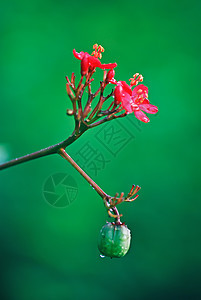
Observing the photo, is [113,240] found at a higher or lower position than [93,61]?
lower

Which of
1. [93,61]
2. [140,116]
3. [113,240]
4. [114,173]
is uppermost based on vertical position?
[114,173]

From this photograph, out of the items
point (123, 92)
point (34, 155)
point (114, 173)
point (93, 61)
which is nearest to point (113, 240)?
point (34, 155)

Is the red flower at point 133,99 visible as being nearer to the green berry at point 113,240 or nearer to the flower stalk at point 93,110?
the flower stalk at point 93,110

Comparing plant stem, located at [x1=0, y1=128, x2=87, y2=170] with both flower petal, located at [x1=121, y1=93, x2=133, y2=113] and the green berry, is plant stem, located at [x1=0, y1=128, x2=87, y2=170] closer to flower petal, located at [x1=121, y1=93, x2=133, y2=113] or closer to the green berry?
flower petal, located at [x1=121, y1=93, x2=133, y2=113]

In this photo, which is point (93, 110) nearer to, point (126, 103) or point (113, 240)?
point (126, 103)
